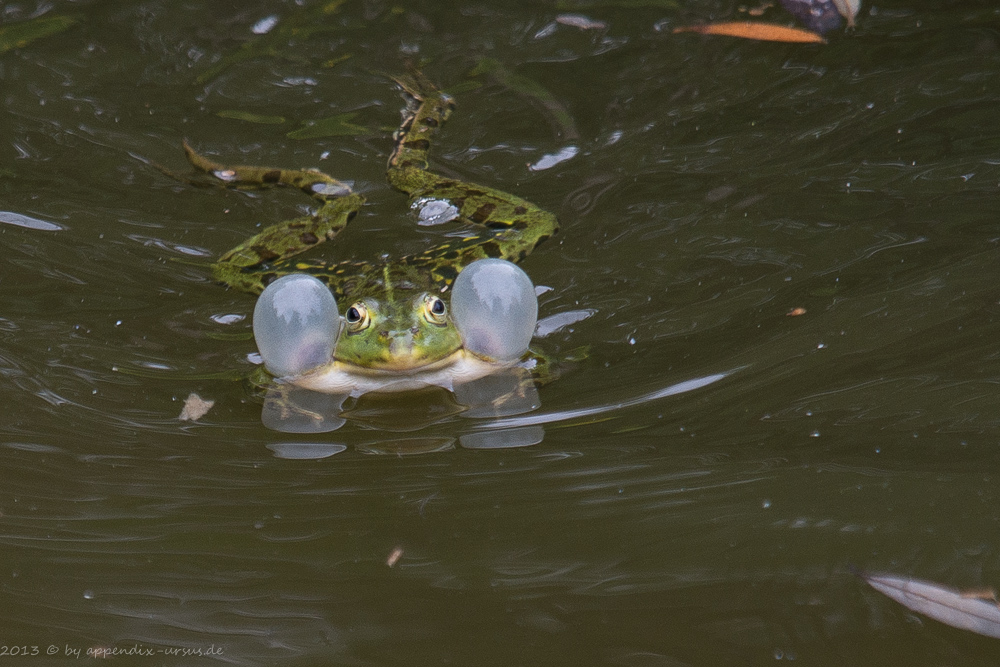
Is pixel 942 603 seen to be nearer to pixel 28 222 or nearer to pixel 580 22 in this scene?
pixel 28 222

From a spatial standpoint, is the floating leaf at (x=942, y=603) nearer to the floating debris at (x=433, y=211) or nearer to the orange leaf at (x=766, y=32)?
the floating debris at (x=433, y=211)

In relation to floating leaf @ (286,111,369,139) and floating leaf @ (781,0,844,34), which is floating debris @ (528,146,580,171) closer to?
floating leaf @ (286,111,369,139)

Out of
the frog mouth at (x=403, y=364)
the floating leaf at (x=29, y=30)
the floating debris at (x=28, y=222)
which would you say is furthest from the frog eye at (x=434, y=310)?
the floating leaf at (x=29, y=30)

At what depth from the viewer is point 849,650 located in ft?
A: 6.21

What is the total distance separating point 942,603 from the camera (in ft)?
6.43

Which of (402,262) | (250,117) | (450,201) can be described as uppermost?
(250,117)

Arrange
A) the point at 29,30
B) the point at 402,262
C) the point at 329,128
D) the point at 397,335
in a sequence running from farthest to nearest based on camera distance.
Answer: the point at 29,30
the point at 329,128
the point at 402,262
the point at 397,335

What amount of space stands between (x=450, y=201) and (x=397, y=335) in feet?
5.12

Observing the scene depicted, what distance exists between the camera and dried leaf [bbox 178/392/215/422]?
9.02 ft

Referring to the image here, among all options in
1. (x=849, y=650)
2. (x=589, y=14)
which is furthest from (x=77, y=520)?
(x=589, y=14)

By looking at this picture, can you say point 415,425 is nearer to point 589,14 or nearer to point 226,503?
point 226,503

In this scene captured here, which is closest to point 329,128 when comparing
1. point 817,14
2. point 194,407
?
point 194,407

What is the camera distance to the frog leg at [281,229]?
3.71m

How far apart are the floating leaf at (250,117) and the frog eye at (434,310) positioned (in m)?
2.31
